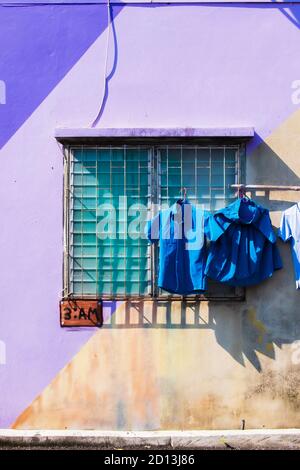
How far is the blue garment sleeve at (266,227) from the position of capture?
6219mm

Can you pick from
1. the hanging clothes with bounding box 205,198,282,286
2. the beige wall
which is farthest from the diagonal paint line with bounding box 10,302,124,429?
the hanging clothes with bounding box 205,198,282,286

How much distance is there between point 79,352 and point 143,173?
1817 millimetres

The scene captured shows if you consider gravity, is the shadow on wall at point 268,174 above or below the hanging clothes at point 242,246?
above

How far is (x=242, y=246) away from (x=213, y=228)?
32cm

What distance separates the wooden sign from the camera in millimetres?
6359

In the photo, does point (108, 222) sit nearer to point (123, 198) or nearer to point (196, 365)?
point (123, 198)

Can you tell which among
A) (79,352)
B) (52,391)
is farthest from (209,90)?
(52,391)

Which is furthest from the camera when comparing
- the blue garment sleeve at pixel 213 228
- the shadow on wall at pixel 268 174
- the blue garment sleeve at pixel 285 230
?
the shadow on wall at pixel 268 174

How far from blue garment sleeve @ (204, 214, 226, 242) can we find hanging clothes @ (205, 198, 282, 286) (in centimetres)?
A: 2

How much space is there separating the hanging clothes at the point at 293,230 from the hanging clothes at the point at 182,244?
2.09ft

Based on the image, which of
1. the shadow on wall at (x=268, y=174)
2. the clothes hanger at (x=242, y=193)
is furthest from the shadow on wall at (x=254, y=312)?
the clothes hanger at (x=242, y=193)

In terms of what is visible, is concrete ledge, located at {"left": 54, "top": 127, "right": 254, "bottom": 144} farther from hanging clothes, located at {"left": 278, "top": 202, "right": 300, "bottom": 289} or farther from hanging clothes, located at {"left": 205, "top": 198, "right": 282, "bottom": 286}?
hanging clothes, located at {"left": 278, "top": 202, "right": 300, "bottom": 289}

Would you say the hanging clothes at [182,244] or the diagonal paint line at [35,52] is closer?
the hanging clothes at [182,244]

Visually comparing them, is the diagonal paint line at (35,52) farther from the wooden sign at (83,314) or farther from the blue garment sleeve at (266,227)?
the blue garment sleeve at (266,227)
